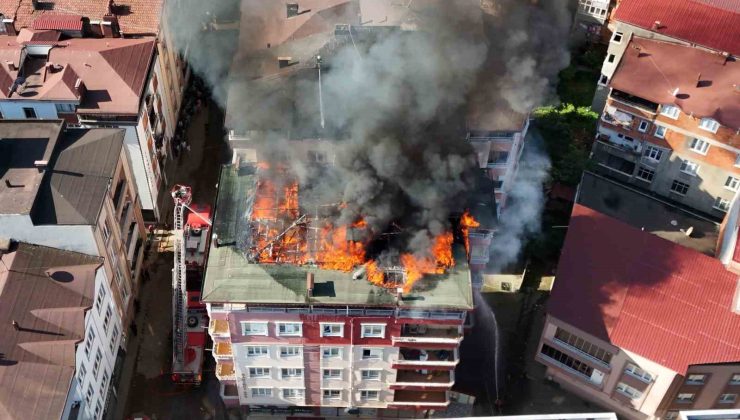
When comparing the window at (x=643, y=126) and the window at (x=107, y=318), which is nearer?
the window at (x=107, y=318)

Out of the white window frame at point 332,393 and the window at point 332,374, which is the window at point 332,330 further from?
the white window frame at point 332,393

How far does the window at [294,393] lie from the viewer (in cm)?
3691

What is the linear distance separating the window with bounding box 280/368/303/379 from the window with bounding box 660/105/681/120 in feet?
95.8

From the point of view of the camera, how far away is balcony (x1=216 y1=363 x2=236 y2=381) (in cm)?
3641

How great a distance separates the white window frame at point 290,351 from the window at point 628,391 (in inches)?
680

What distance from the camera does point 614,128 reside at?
5009 cm

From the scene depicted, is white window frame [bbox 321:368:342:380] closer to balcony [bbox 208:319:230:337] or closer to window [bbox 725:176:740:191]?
balcony [bbox 208:319:230:337]

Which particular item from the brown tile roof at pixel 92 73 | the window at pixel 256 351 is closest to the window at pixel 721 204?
the window at pixel 256 351

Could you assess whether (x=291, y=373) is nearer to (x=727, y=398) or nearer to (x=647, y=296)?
(x=647, y=296)

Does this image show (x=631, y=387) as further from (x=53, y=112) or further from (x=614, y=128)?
(x=53, y=112)

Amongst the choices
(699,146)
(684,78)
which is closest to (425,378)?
(699,146)

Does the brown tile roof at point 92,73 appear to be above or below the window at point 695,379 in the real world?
above

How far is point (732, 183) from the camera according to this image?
47094mm

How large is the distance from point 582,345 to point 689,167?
1745 centimetres
